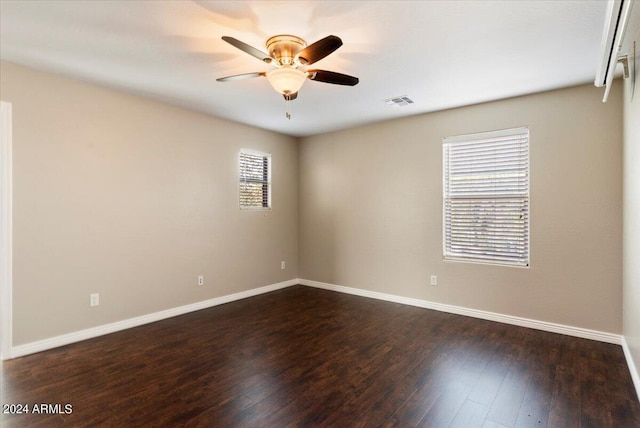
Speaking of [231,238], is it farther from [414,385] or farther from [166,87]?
[414,385]

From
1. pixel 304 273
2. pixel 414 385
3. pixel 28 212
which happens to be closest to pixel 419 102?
pixel 414 385

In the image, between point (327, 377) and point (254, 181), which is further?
point (254, 181)

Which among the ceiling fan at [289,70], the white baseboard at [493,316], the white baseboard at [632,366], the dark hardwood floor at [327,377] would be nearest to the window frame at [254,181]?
the white baseboard at [493,316]

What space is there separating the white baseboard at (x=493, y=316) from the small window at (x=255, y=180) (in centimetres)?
182

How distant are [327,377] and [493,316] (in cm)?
238

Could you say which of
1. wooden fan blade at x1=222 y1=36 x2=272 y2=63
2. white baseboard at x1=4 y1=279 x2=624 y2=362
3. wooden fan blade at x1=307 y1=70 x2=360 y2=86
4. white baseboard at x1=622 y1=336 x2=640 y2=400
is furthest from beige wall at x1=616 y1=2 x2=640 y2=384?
wooden fan blade at x1=222 y1=36 x2=272 y2=63

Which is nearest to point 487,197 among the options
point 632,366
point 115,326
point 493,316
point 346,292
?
point 493,316

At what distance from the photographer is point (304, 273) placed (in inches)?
228

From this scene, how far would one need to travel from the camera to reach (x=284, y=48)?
2424mm

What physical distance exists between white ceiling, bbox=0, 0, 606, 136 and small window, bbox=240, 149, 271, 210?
4.43ft

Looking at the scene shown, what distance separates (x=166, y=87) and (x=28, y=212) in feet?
5.74

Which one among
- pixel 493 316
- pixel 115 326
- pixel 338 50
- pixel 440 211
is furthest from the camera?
pixel 440 211

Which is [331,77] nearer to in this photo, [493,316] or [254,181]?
[254,181]

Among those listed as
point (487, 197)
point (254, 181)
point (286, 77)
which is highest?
point (286, 77)
